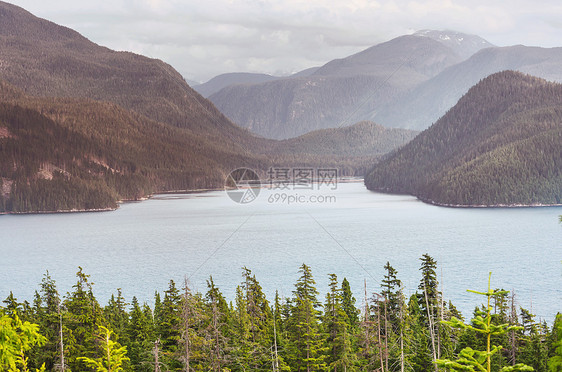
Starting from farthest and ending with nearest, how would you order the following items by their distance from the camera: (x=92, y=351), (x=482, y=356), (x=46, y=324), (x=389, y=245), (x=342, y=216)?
(x=342, y=216) < (x=389, y=245) < (x=46, y=324) < (x=92, y=351) < (x=482, y=356)

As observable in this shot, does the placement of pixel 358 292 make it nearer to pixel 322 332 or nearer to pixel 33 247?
pixel 322 332

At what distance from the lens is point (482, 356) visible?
46.4 feet

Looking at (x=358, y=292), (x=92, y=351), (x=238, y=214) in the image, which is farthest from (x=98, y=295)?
(x=238, y=214)

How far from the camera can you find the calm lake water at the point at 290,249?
79.6 m

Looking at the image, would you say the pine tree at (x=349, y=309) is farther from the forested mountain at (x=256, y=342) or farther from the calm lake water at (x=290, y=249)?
the calm lake water at (x=290, y=249)

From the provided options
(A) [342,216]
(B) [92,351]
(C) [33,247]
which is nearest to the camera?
Result: (B) [92,351]

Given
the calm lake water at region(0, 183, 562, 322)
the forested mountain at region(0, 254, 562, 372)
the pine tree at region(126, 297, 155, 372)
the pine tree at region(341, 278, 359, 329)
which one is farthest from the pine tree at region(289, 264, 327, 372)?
the calm lake water at region(0, 183, 562, 322)

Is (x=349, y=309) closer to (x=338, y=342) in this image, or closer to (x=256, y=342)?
(x=338, y=342)

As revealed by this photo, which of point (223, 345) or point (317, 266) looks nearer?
point (223, 345)

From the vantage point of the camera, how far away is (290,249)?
354 ft

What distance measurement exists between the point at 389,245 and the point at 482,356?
325 ft

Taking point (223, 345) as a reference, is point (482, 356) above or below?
above

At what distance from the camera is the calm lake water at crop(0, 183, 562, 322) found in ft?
261

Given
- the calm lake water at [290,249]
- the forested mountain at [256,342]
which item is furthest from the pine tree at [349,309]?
the calm lake water at [290,249]
